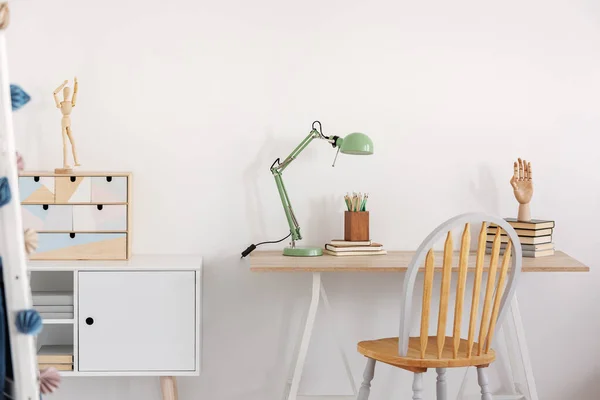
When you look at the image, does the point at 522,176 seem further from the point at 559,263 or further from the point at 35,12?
the point at 35,12

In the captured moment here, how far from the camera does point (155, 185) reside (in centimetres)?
306

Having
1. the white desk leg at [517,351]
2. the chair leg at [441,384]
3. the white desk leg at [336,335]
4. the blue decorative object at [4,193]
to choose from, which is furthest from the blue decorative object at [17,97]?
the white desk leg at [517,351]

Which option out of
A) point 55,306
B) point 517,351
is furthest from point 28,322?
point 517,351

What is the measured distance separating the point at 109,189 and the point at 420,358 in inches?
51.5

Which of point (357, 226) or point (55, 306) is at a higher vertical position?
point (357, 226)

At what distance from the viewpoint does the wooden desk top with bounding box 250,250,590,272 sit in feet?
8.46

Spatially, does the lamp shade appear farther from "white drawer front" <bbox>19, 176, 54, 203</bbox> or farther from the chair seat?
"white drawer front" <bbox>19, 176, 54, 203</bbox>

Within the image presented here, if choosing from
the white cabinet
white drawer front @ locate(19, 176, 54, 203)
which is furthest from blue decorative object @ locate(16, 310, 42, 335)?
white drawer front @ locate(19, 176, 54, 203)

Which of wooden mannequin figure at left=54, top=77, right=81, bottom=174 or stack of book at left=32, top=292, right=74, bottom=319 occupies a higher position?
wooden mannequin figure at left=54, top=77, right=81, bottom=174

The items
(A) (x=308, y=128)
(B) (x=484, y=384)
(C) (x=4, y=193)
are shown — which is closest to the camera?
(C) (x=4, y=193)

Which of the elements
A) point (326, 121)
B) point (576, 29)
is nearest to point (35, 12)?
point (326, 121)

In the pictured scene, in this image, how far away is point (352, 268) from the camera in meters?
2.58

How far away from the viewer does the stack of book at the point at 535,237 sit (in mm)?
2830

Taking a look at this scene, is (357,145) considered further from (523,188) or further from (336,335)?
(336,335)
